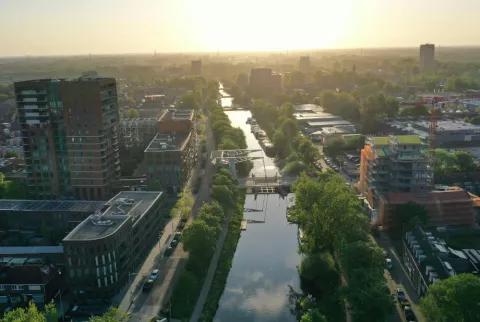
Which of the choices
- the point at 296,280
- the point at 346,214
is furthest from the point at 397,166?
the point at 296,280

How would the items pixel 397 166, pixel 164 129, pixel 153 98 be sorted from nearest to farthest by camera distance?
pixel 397 166, pixel 164 129, pixel 153 98

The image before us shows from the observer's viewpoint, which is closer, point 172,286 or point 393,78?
point 172,286

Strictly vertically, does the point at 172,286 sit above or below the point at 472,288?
below

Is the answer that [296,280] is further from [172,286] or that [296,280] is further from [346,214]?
[172,286]

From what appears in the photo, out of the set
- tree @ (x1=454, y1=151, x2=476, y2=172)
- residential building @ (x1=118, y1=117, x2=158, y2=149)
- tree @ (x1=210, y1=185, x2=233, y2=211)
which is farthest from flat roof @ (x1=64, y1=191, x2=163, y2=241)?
tree @ (x1=454, y1=151, x2=476, y2=172)

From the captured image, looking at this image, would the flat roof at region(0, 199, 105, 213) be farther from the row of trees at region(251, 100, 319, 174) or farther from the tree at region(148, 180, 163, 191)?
the row of trees at region(251, 100, 319, 174)

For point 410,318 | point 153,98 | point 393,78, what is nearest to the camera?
point 410,318

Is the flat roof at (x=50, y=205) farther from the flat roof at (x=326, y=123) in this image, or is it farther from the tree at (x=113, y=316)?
the flat roof at (x=326, y=123)
